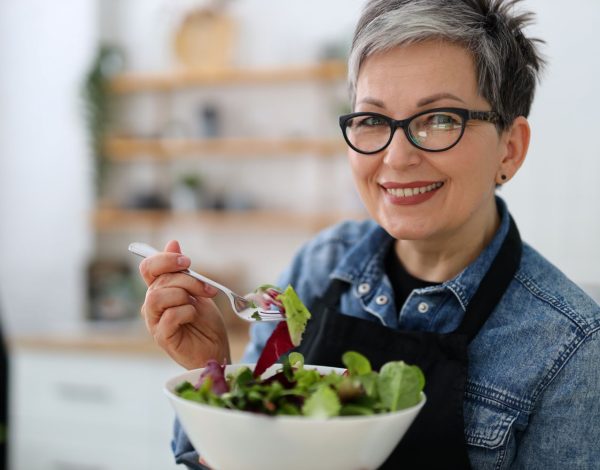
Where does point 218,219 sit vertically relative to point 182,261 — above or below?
below

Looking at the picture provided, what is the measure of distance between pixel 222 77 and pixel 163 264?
251 cm

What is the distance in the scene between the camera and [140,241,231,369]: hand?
1.03 metres

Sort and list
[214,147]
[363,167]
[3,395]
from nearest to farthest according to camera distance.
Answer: [363,167] → [3,395] → [214,147]

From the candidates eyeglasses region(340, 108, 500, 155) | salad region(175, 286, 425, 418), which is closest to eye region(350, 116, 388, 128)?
eyeglasses region(340, 108, 500, 155)

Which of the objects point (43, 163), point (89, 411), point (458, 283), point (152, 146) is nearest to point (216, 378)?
point (458, 283)

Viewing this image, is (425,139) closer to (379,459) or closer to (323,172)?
(379,459)

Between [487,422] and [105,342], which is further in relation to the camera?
[105,342]

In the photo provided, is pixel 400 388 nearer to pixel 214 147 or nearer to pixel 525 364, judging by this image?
pixel 525 364

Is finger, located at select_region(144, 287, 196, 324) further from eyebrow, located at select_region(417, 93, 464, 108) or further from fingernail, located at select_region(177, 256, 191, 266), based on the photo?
eyebrow, located at select_region(417, 93, 464, 108)

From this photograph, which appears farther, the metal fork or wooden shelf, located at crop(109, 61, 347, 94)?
wooden shelf, located at crop(109, 61, 347, 94)

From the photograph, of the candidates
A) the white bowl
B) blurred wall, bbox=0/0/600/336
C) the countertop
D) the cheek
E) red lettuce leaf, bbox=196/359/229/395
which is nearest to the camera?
the white bowl

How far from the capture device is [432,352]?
1.10m

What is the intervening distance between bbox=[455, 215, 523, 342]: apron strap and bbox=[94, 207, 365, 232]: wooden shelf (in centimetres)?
196

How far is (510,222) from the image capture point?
1258mm
